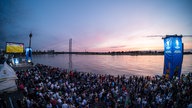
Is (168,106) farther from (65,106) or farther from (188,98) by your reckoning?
(65,106)

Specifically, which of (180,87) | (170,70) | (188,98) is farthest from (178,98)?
(170,70)

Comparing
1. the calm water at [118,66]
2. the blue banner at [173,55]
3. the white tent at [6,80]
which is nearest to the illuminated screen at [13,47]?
the calm water at [118,66]

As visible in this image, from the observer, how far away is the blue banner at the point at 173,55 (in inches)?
586

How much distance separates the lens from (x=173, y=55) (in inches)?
597

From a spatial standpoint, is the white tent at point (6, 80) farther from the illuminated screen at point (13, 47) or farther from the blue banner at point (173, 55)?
the illuminated screen at point (13, 47)

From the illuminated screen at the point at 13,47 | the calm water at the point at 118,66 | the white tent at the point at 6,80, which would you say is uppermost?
the illuminated screen at the point at 13,47

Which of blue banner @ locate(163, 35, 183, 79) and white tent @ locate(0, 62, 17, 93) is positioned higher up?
blue banner @ locate(163, 35, 183, 79)

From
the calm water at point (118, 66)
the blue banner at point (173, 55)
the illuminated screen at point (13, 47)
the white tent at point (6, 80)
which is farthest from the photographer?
the calm water at point (118, 66)

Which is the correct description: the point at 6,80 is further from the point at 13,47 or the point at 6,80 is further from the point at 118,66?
the point at 118,66

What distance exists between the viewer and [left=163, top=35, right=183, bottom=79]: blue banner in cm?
1489

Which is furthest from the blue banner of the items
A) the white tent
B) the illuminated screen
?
the illuminated screen

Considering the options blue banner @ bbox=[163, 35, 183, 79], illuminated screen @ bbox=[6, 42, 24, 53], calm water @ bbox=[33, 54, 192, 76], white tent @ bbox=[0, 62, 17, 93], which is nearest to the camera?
white tent @ bbox=[0, 62, 17, 93]

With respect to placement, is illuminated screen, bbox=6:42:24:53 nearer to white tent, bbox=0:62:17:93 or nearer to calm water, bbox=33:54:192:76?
calm water, bbox=33:54:192:76

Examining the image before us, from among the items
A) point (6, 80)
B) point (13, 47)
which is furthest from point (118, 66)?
point (6, 80)
